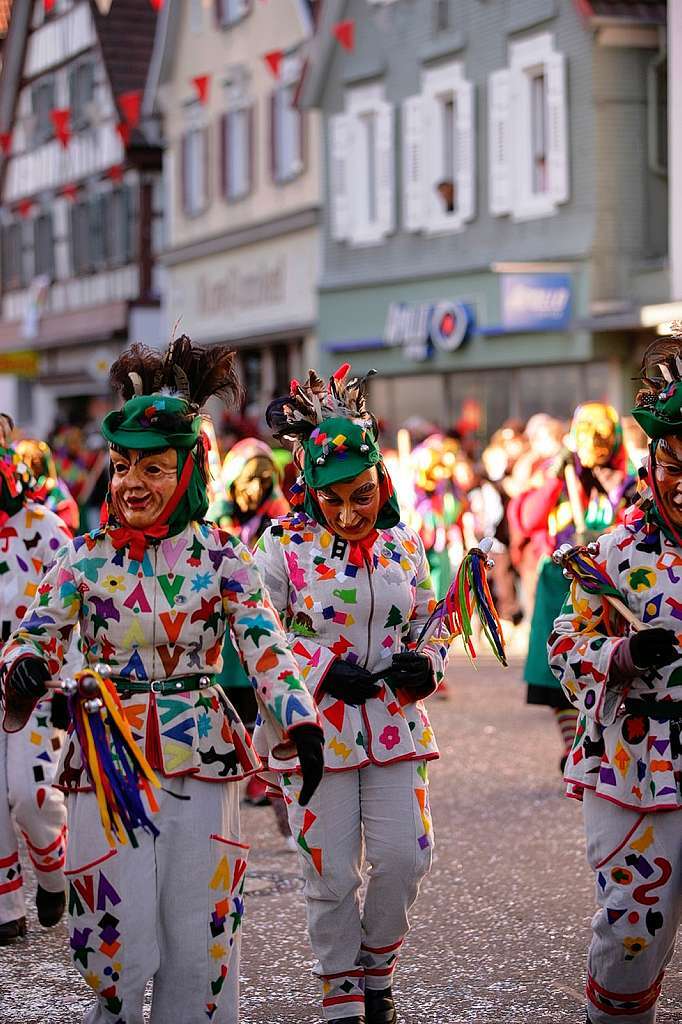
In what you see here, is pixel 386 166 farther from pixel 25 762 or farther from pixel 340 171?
pixel 25 762

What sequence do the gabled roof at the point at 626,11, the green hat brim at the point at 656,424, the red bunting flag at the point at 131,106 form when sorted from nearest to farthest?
the green hat brim at the point at 656,424, the gabled roof at the point at 626,11, the red bunting flag at the point at 131,106

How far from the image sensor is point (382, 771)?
5.81 metres

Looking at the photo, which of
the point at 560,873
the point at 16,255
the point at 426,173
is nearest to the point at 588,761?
the point at 560,873

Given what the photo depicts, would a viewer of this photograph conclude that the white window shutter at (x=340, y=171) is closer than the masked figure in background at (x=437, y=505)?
No

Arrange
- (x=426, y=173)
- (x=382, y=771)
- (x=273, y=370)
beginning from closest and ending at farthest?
(x=382, y=771) < (x=426, y=173) < (x=273, y=370)

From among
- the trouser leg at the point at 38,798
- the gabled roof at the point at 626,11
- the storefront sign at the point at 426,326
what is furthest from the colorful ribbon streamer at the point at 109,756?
the storefront sign at the point at 426,326

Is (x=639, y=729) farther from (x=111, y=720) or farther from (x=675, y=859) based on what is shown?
(x=111, y=720)

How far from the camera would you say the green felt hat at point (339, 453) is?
585cm

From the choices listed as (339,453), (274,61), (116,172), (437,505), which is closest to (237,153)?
(274,61)

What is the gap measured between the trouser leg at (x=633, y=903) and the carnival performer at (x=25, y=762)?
2579 mm

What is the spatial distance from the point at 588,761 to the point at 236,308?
2858 centimetres

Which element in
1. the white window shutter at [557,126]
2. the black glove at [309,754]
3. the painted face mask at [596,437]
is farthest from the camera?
the white window shutter at [557,126]

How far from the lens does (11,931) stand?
23.4 feet

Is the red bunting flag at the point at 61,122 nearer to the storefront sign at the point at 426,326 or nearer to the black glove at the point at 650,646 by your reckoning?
the storefront sign at the point at 426,326
